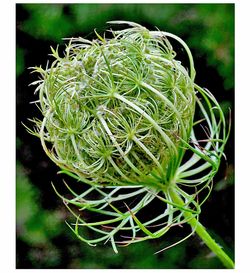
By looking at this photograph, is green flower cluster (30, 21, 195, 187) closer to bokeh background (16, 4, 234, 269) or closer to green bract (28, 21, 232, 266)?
green bract (28, 21, 232, 266)

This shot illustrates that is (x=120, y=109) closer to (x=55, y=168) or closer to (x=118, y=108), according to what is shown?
(x=118, y=108)

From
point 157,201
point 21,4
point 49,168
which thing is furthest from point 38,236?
point 21,4

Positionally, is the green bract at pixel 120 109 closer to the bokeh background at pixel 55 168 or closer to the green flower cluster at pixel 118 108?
the green flower cluster at pixel 118 108

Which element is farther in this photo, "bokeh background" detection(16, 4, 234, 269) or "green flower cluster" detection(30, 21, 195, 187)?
"bokeh background" detection(16, 4, 234, 269)

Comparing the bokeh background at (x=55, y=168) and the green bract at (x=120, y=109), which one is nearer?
the green bract at (x=120, y=109)

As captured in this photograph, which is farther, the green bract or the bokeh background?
the bokeh background

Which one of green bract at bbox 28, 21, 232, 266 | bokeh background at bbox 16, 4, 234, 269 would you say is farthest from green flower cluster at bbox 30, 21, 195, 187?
bokeh background at bbox 16, 4, 234, 269

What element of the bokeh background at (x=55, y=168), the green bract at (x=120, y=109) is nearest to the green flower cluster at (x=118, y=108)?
the green bract at (x=120, y=109)

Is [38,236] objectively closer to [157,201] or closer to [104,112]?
[157,201]
